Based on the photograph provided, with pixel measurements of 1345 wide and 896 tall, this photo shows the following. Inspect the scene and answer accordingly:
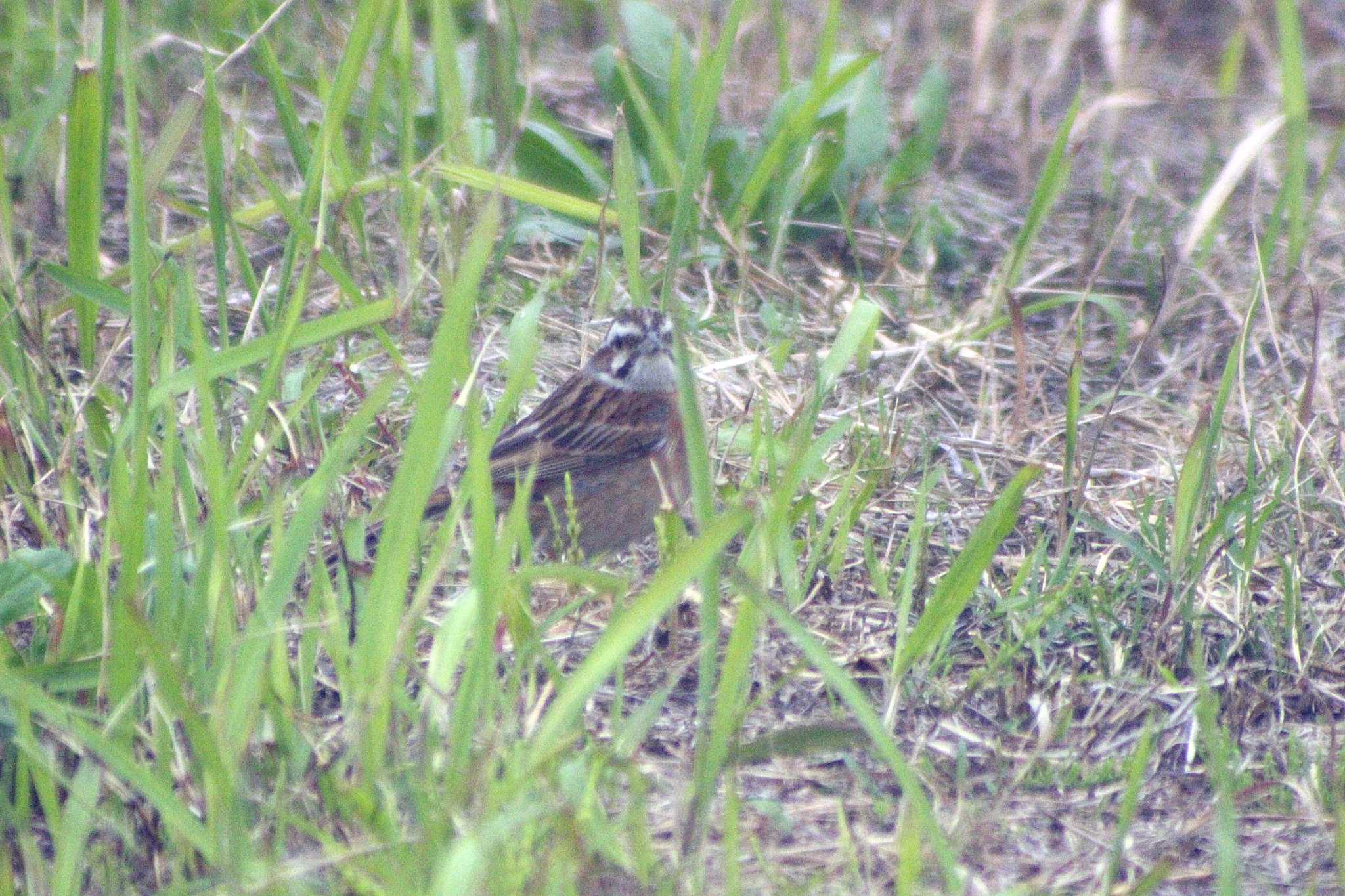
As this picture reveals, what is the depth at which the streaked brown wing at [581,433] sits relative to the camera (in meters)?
4.23

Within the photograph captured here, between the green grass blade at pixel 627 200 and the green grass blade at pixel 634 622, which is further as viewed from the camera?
the green grass blade at pixel 627 200

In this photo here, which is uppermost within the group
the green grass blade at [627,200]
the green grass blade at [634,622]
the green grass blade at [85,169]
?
the green grass blade at [85,169]

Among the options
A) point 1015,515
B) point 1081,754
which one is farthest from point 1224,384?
point 1081,754

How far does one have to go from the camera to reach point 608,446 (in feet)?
14.3

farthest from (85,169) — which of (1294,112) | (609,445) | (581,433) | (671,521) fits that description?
(1294,112)

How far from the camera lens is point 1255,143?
12.4 feet

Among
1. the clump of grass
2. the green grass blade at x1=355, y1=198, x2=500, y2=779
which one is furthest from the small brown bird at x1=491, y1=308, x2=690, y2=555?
the green grass blade at x1=355, y1=198, x2=500, y2=779

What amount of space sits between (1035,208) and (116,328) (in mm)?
2682

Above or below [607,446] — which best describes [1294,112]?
above

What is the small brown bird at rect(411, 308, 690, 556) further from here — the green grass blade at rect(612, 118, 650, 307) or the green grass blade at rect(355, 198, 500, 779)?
the green grass blade at rect(355, 198, 500, 779)

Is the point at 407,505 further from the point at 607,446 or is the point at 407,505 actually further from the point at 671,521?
the point at 607,446

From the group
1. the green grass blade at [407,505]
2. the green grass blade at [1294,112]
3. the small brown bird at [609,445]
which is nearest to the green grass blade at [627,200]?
the small brown bird at [609,445]

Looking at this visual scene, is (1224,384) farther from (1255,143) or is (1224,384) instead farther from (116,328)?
(116,328)

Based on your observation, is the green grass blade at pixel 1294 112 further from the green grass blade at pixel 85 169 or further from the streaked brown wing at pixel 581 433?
the green grass blade at pixel 85 169
